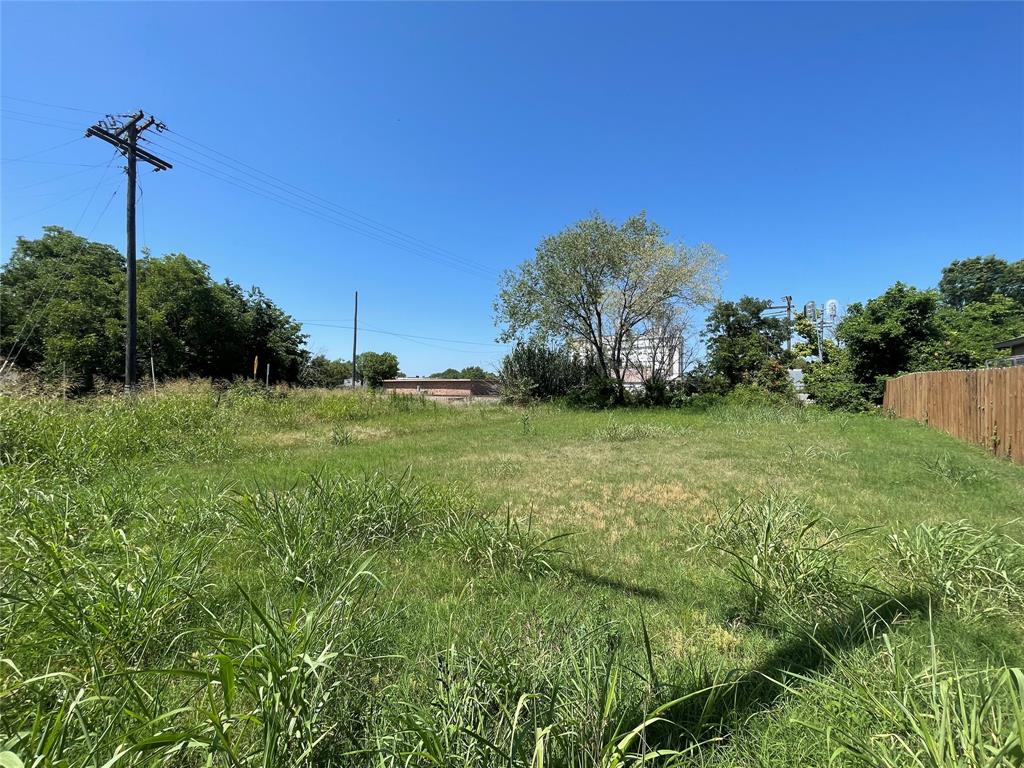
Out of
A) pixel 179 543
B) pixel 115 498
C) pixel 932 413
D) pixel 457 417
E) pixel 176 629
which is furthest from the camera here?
pixel 457 417

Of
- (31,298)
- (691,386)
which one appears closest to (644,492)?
(691,386)

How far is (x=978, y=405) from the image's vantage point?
7.53 m

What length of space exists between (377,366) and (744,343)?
38032 mm

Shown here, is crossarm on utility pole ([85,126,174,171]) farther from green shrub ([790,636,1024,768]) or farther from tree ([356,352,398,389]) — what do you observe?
tree ([356,352,398,389])

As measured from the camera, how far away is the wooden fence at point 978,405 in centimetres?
634

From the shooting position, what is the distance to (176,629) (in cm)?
187

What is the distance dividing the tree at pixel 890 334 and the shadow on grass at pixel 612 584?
1688 cm

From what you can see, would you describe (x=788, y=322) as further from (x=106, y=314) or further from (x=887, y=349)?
(x=106, y=314)

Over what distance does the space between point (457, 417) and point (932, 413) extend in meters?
12.6

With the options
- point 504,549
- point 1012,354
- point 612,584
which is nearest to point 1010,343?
point 1012,354

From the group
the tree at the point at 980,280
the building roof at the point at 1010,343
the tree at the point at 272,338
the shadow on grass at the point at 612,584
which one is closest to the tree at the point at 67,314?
the tree at the point at 272,338

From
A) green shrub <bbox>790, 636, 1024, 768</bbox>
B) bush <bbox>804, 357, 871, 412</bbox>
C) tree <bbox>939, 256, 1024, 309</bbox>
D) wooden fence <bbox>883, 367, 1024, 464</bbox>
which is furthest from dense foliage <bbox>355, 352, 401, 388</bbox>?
tree <bbox>939, 256, 1024, 309</bbox>

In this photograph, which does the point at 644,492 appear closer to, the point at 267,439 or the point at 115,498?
the point at 115,498

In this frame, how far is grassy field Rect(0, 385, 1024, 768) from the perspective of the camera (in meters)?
1.18
